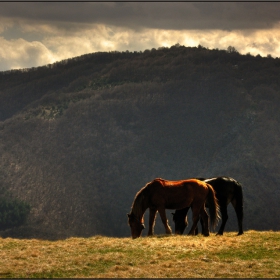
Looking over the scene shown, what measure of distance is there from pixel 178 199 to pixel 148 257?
18.4 ft

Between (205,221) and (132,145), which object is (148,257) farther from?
(132,145)

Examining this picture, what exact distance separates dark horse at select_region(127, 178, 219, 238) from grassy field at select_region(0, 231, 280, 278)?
151 cm

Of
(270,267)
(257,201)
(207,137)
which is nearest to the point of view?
(270,267)

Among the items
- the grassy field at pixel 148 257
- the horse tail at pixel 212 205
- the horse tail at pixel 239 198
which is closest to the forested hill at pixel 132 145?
the horse tail at pixel 239 198

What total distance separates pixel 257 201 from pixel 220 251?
104145 millimetres

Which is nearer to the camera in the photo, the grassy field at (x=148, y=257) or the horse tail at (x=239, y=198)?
the grassy field at (x=148, y=257)

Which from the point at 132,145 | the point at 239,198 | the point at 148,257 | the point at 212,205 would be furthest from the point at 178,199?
the point at 132,145

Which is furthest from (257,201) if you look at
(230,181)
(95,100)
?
(230,181)

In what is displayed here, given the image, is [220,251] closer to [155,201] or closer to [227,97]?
[155,201]

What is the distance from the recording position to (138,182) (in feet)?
443

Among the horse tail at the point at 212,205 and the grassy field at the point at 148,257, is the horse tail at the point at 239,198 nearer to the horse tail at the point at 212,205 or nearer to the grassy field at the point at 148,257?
the horse tail at the point at 212,205

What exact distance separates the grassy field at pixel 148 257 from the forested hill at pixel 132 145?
297 feet

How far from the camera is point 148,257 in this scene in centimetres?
1994

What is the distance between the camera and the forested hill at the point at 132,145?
126 meters
